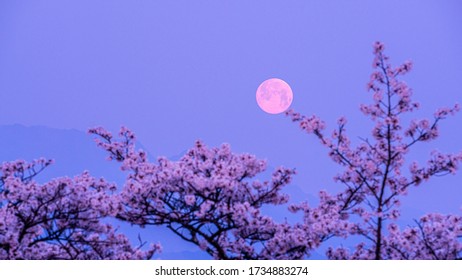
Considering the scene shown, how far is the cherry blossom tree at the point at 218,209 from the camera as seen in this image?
6.78 meters

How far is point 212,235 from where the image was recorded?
697 centimetres

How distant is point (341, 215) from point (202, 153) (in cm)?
230

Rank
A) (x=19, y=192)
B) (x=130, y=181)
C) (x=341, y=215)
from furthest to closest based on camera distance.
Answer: (x=341, y=215)
(x=130, y=181)
(x=19, y=192)

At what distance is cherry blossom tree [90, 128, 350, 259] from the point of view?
6.78 m

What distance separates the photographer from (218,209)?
22.4ft
